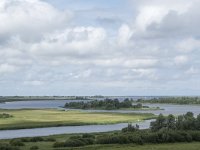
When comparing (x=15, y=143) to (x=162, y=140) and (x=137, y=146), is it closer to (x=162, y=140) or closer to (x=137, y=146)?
(x=137, y=146)

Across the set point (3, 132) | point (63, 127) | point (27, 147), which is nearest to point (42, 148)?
point (27, 147)

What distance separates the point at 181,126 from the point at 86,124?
34.4 metres

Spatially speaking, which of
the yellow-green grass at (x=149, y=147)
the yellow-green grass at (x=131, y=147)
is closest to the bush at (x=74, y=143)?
the yellow-green grass at (x=131, y=147)

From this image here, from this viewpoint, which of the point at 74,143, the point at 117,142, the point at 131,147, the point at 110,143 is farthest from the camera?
the point at 117,142

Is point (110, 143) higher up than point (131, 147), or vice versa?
point (110, 143)

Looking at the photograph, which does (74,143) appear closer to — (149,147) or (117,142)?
(117,142)

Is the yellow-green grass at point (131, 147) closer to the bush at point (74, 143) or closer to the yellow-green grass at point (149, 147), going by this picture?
the yellow-green grass at point (149, 147)

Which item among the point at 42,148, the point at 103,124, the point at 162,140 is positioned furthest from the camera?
the point at 103,124

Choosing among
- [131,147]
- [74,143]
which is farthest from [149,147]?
[74,143]

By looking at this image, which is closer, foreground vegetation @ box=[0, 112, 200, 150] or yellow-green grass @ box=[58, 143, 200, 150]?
yellow-green grass @ box=[58, 143, 200, 150]

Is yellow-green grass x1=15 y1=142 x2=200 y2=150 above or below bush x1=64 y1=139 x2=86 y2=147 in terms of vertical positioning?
below

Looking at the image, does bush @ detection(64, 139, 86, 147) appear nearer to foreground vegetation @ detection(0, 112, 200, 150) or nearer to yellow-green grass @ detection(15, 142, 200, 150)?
foreground vegetation @ detection(0, 112, 200, 150)

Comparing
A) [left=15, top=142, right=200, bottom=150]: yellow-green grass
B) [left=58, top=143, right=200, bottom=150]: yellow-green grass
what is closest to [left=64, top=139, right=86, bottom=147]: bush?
[left=15, top=142, right=200, bottom=150]: yellow-green grass

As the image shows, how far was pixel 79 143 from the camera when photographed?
218ft
